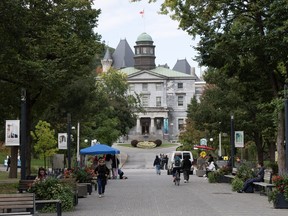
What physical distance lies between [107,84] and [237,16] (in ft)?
233

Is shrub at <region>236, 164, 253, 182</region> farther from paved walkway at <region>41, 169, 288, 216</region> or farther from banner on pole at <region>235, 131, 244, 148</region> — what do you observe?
banner on pole at <region>235, 131, 244, 148</region>

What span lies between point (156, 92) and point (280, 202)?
427 feet

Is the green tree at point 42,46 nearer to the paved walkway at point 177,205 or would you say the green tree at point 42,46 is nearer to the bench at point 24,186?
the bench at point 24,186

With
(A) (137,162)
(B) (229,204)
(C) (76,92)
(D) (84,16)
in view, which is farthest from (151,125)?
(B) (229,204)

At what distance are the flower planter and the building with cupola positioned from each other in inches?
4831

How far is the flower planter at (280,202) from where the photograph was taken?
19.0m

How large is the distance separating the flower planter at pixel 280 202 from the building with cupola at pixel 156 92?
122707mm

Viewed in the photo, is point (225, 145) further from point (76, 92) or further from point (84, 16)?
point (84, 16)

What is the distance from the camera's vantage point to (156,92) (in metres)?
149

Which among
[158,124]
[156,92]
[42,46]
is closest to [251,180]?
[42,46]

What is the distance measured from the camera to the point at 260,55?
2786 cm

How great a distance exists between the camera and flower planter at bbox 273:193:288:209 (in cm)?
1902

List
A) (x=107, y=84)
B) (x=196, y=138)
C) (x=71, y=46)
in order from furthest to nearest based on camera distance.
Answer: (x=107, y=84) → (x=196, y=138) → (x=71, y=46)

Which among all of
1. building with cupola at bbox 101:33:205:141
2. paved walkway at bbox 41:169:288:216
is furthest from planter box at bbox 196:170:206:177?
building with cupola at bbox 101:33:205:141
